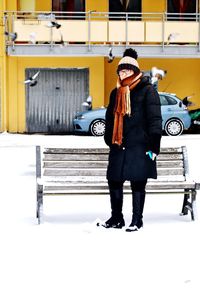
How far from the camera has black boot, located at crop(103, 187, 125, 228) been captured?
26.3 feet

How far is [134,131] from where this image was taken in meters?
7.75

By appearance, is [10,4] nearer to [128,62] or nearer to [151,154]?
[128,62]

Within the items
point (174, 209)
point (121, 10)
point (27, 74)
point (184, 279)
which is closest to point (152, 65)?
point (121, 10)

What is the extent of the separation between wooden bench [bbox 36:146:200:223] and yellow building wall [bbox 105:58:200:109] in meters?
20.6

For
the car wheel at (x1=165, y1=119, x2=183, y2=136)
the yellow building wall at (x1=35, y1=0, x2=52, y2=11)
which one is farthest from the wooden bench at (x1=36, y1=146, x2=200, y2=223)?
the yellow building wall at (x1=35, y1=0, x2=52, y2=11)

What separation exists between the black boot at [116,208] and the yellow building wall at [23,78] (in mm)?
20656

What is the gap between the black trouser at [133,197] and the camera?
7.89m

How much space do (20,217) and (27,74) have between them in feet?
65.9

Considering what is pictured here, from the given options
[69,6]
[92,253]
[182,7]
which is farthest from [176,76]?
[92,253]

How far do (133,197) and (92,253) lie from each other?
1.28 m

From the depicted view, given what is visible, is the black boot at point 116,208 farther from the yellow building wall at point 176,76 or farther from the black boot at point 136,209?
the yellow building wall at point 176,76

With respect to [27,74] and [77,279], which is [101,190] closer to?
[77,279]

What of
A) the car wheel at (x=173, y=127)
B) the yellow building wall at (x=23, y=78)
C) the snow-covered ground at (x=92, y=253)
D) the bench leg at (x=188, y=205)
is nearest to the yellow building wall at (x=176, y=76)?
the yellow building wall at (x=23, y=78)

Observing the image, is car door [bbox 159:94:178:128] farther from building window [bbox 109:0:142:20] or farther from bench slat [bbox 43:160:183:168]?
bench slat [bbox 43:160:183:168]
